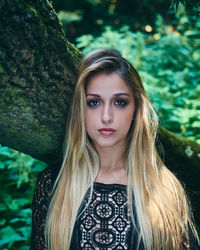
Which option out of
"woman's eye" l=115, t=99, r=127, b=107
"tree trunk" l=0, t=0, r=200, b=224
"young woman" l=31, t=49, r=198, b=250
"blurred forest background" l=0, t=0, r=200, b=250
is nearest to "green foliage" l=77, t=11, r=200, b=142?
"blurred forest background" l=0, t=0, r=200, b=250

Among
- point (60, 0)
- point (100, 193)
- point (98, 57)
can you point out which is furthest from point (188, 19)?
point (100, 193)

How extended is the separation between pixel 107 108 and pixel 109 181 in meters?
0.57

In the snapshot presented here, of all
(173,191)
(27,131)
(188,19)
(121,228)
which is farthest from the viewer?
(188,19)

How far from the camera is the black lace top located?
190 centimetres

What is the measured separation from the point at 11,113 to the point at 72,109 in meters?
0.44

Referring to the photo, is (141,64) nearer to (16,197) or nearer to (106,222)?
(16,197)

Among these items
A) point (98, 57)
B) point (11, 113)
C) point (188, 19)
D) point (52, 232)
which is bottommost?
point (52, 232)

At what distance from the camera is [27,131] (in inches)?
70.2

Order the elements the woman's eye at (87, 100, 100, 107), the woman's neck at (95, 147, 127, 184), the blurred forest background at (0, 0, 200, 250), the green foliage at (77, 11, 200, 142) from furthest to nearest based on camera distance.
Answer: the green foliage at (77, 11, 200, 142)
the blurred forest background at (0, 0, 200, 250)
the woman's neck at (95, 147, 127, 184)
the woman's eye at (87, 100, 100, 107)

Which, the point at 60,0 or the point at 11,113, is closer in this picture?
the point at 11,113

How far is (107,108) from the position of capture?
1826 mm

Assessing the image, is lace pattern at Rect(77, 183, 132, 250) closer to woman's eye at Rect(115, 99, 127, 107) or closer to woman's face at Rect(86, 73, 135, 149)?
woman's face at Rect(86, 73, 135, 149)

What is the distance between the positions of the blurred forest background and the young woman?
0.32 m

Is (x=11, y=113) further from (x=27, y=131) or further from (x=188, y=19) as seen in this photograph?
(x=188, y=19)
